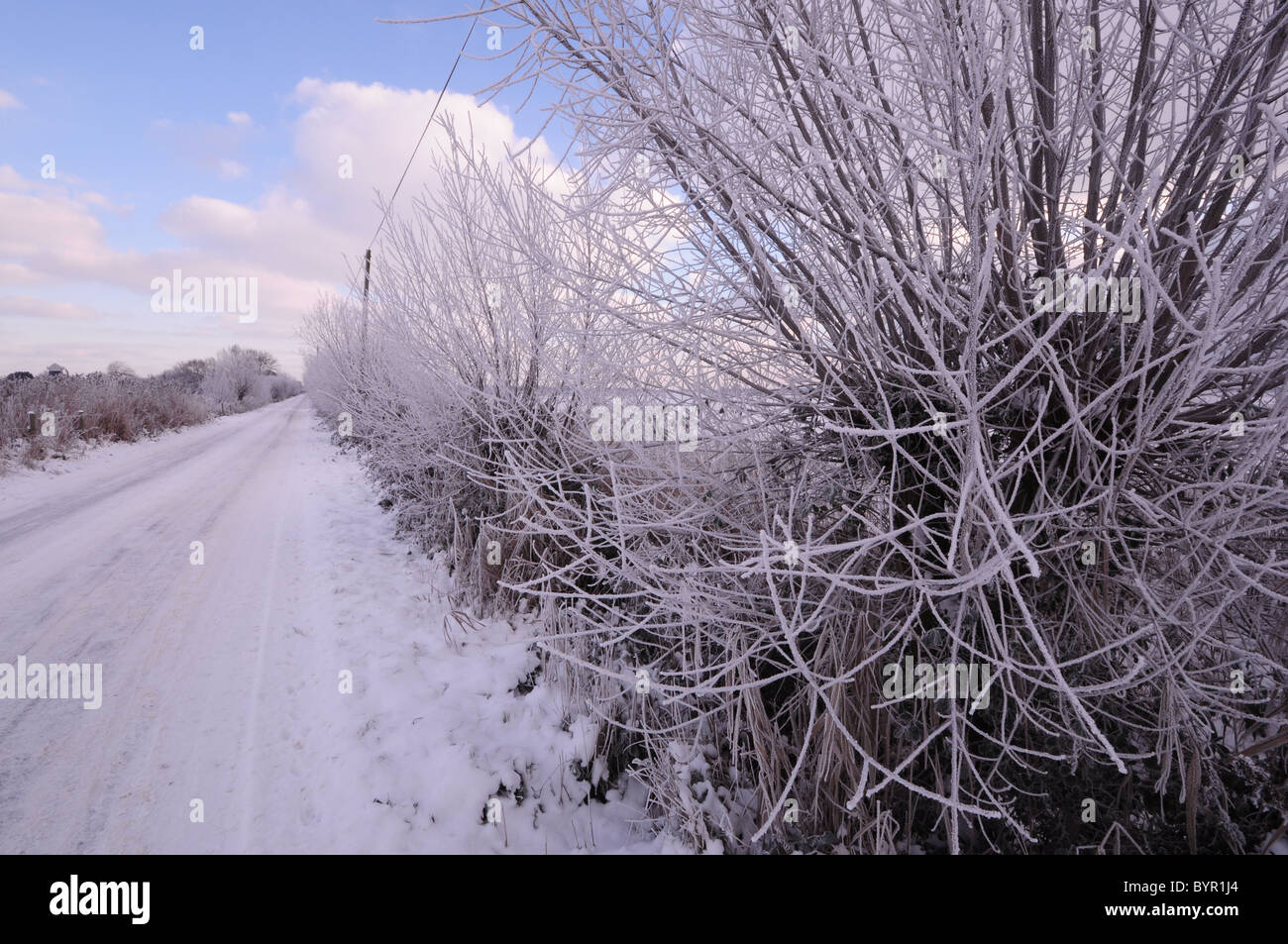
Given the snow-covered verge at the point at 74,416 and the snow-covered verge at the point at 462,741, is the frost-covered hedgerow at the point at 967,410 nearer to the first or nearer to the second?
the snow-covered verge at the point at 462,741

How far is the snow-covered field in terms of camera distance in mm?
2254

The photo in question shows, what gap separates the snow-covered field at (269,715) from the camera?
7.39ft

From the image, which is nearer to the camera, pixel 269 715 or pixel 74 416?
pixel 269 715

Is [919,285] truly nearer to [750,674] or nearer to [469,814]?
[750,674]

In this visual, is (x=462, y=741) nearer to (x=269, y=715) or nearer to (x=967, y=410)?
(x=269, y=715)

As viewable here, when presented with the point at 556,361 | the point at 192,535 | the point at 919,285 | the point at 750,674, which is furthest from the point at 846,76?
the point at 192,535

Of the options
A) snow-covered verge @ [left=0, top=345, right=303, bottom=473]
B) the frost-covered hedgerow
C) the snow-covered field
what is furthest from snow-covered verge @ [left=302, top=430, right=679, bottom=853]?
snow-covered verge @ [left=0, top=345, right=303, bottom=473]

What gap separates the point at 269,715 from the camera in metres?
2.93

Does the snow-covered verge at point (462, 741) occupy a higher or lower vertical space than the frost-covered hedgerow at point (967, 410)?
lower

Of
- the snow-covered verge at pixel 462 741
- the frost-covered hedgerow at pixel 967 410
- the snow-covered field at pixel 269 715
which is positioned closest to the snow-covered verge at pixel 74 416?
the snow-covered field at pixel 269 715

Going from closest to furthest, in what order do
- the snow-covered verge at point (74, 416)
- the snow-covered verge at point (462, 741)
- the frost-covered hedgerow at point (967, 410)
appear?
the frost-covered hedgerow at point (967, 410)
the snow-covered verge at point (462, 741)
the snow-covered verge at point (74, 416)

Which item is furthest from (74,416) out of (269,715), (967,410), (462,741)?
(967,410)

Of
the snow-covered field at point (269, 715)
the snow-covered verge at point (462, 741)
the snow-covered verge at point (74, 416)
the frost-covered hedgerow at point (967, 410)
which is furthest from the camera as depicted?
the snow-covered verge at point (74, 416)
